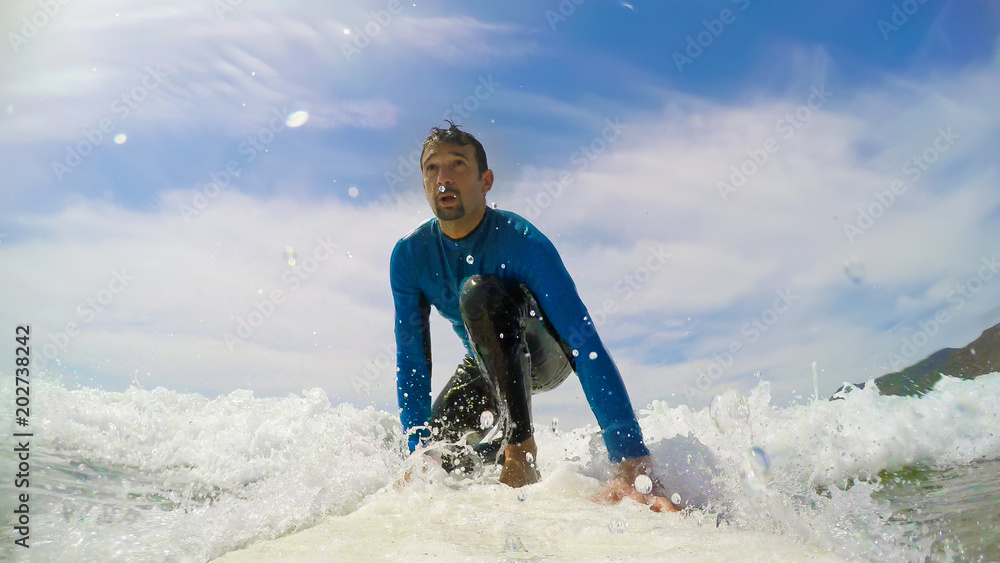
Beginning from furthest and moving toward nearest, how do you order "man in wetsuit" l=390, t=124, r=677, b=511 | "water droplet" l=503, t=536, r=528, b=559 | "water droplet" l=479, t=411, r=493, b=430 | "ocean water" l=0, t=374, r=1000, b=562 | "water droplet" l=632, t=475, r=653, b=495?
"water droplet" l=479, t=411, r=493, b=430 → "man in wetsuit" l=390, t=124, r=677, b=511 → "water droplet" l=632, t=475, r=653, b=495 → "ocean water" l=0, t=374, r=1000, b=562 → "water droplet" l=503, t=536, r=528, b=559

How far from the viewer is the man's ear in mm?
3471

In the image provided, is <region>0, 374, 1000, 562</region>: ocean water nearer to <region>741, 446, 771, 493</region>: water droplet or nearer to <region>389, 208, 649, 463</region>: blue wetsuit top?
<region>741, 446, 771, 493</region>: water droplet

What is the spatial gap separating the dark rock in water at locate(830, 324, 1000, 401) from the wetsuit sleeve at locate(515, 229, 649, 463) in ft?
12.2

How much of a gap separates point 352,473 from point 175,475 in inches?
112

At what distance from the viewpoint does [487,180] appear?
351 centimetres

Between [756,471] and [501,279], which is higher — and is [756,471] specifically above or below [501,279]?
below

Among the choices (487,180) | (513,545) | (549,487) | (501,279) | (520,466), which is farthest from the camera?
(487,180)

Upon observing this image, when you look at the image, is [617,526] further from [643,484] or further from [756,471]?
[756,471]

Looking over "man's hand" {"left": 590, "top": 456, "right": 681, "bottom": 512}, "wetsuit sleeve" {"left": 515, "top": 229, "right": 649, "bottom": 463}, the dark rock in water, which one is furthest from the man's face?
the dark rock in water

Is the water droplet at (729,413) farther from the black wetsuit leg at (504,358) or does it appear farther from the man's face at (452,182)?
the man's face at (452,182)

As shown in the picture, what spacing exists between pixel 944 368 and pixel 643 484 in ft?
16.3

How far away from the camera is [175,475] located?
15.4ft

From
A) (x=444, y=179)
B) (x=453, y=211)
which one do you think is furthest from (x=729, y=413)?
(x=444, y=179)

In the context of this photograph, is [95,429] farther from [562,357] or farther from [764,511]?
[764,511]
